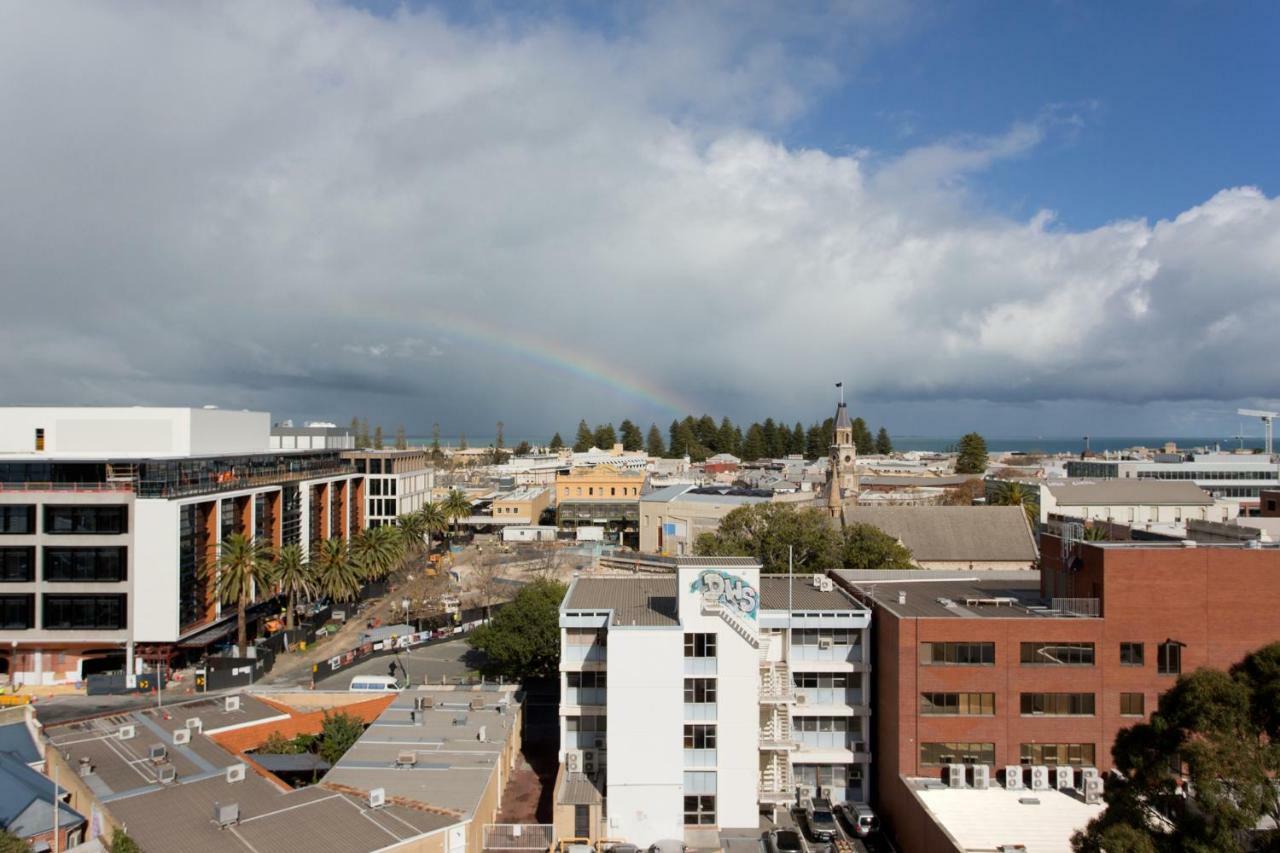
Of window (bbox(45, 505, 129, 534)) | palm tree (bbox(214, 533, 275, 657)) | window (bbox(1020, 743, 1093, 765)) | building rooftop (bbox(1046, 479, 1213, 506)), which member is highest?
window (bbox(45, 505, 129, 534))

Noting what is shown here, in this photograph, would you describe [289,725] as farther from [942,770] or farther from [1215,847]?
[1215,847]

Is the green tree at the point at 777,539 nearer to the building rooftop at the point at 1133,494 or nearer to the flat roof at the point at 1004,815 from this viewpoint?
the flat roof at the point at 1004,815

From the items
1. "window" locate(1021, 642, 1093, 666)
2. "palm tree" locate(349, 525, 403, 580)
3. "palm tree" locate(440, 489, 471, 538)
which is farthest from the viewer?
"palm tree" locate(440, 489, 471, 538)

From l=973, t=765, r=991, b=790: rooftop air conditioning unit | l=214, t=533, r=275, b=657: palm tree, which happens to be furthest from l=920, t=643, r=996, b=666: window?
l=214, t=533, r=275, b=657: palm tree

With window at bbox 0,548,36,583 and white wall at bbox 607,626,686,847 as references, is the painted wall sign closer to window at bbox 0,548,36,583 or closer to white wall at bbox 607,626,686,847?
white wall at bbox 607,626,686,847

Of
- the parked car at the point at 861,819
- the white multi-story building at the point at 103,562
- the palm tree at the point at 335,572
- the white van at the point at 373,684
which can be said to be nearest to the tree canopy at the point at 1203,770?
the parked car at the point at 861,819

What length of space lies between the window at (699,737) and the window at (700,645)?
2.65 meters

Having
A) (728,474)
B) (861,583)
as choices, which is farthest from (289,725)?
(728,474)

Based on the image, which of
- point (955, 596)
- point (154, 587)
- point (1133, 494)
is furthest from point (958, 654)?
point (1133, 494)

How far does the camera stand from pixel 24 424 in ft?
184

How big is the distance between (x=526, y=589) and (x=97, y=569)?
25542 mm

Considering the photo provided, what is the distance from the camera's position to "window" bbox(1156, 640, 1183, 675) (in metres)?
30.2

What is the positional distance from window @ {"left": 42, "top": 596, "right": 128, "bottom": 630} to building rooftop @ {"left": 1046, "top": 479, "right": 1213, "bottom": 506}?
91202 mm

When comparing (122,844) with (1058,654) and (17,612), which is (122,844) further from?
(17,612)
